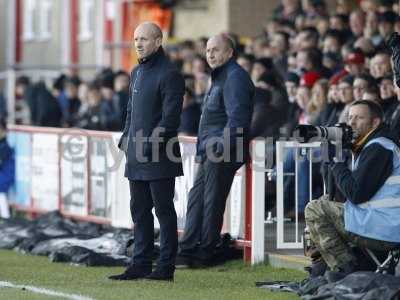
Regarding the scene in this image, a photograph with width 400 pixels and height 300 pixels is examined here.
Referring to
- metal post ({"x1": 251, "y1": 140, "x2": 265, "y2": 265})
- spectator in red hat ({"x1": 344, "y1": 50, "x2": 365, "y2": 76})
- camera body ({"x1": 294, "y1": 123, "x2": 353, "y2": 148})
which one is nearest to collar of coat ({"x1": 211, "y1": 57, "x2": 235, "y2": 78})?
metal post ({"x1": 251, "y1": 140, "x2": 265, "y2": 265})

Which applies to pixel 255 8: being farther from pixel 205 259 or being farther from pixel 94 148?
pixel 205 259

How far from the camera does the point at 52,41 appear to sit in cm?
3747

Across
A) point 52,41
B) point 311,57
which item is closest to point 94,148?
point 311,57

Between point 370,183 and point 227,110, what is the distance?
2499 millimetres

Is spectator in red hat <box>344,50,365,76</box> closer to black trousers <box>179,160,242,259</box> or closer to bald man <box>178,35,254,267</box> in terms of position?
bald man <box>178,35,254,267</box>

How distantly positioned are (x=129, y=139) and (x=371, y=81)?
352cm

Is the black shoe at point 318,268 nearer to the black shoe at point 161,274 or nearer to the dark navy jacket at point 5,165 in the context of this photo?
the black shoe at point 161,274

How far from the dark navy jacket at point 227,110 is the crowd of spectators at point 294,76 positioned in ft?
4.20

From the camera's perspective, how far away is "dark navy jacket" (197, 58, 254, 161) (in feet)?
45.8

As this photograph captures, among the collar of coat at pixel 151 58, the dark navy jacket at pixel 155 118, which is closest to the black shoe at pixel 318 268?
the dark navy jacket at pixel 155 118

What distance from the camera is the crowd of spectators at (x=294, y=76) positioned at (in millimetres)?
16547

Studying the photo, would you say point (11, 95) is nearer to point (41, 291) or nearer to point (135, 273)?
point (135, 273)

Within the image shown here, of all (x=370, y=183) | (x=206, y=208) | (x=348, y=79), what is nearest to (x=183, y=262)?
(x=206, y=208)

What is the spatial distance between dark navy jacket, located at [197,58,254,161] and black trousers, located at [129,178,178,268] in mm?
1043
